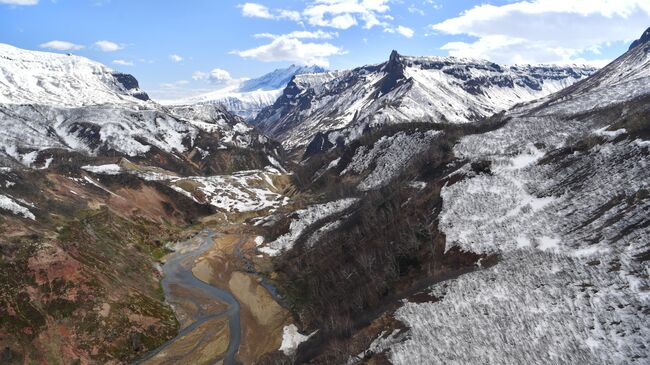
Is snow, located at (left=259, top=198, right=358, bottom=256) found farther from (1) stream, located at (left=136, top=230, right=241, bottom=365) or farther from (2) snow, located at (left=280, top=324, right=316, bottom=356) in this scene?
(2) snow, located at (left=280, top=324, right=316, bottom=356)

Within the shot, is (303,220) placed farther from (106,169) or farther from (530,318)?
(106,169)

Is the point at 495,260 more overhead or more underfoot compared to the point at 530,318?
more overhead

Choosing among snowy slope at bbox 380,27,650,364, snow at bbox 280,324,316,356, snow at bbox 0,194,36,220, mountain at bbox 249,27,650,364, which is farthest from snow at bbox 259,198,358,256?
snow at bbox 0,194,36,220

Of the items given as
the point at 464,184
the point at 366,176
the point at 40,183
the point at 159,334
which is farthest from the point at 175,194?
Result: the point at 464,184

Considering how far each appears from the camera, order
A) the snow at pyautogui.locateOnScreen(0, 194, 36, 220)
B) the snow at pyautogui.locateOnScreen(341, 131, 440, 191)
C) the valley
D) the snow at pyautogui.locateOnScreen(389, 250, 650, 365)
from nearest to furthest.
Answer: the snow at pyautogui.locateOnScreen(389, 250, 650, 365)
the valley
the snow at pyautogui.locateOnScreen(0, 194, 36, 220)
the snow at pyautogui.locateOnScreen(341, 131, 440, 191)

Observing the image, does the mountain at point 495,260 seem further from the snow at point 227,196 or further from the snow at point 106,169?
the snow at point 106,169

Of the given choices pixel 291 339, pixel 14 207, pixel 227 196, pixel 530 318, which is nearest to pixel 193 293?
pixel 291 339
